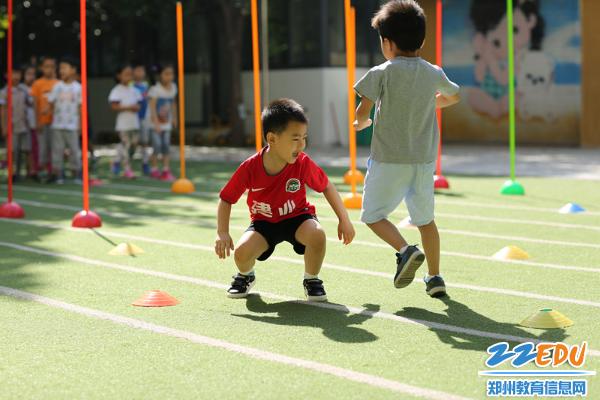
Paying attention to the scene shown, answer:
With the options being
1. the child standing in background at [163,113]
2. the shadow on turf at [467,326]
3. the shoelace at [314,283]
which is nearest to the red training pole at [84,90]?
the shoelace at [314,283]

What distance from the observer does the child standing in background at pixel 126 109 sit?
15180 millimetres

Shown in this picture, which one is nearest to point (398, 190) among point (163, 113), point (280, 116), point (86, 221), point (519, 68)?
point (280, 116)

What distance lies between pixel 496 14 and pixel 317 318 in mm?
18617

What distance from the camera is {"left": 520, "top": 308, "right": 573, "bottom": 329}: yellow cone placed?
210 inches

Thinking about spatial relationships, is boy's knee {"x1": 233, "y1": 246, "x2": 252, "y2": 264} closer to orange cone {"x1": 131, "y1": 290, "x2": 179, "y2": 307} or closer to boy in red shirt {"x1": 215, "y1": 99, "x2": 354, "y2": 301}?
boy in red shirt {"x1": 215, "y1": 99, "x2": 354, "y2": 301}

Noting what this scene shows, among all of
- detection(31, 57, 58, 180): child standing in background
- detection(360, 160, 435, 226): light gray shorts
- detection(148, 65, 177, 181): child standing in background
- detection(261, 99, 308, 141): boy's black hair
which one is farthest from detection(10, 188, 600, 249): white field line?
detection(261, 99, 308, 141): boy's black hair

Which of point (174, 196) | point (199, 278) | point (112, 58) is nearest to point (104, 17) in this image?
point (112, 58)

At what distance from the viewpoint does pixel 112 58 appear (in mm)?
27656

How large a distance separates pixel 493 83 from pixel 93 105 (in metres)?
11.0

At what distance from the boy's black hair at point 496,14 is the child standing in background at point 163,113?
997cm

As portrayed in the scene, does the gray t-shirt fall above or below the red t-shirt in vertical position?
above

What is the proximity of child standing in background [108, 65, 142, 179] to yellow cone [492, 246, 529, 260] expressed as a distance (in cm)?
854

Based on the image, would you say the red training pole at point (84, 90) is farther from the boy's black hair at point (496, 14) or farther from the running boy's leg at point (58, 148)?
the boy's black hair at point (496, 14)

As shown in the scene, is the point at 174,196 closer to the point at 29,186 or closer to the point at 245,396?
the point at 29,186
